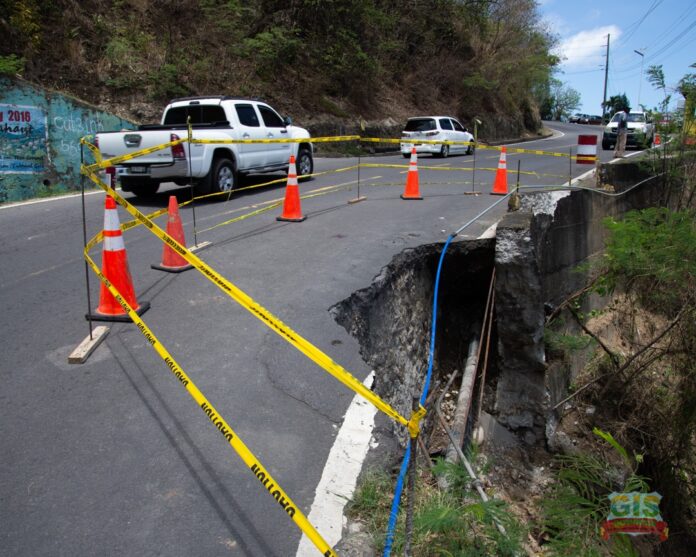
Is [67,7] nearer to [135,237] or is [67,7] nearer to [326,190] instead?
[326,190]

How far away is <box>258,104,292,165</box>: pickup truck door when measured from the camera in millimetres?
12359

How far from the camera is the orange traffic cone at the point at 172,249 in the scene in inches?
251

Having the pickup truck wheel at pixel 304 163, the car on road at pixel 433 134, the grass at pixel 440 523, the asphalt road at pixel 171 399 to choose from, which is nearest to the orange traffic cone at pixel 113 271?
the asphalt road at pixel 171 399

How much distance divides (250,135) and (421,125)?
40.7 ft

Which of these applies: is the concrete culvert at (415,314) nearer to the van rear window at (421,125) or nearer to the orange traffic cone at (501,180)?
the orange traffic cone at (501,180)

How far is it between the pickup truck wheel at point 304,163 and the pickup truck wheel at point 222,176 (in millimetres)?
2712

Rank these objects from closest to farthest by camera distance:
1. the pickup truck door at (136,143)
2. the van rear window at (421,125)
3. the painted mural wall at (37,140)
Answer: the pickup truck door at (136,143) → the painted mural wall at (37,140) → the van rear window at (421,125)

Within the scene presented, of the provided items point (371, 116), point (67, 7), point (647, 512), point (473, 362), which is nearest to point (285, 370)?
point (647, 512)

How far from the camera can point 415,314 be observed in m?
7.10

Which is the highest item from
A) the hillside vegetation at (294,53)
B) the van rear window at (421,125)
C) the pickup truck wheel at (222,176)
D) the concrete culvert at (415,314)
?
the hillside vegetation at (294,53)

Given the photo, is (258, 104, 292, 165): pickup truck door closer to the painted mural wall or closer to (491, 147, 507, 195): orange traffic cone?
(491, 147, 507, 195): orange traffic cone

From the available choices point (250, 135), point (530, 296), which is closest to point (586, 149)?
point (530, 296)

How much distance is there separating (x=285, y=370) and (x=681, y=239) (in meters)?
5.31

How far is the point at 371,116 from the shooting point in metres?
29.5
